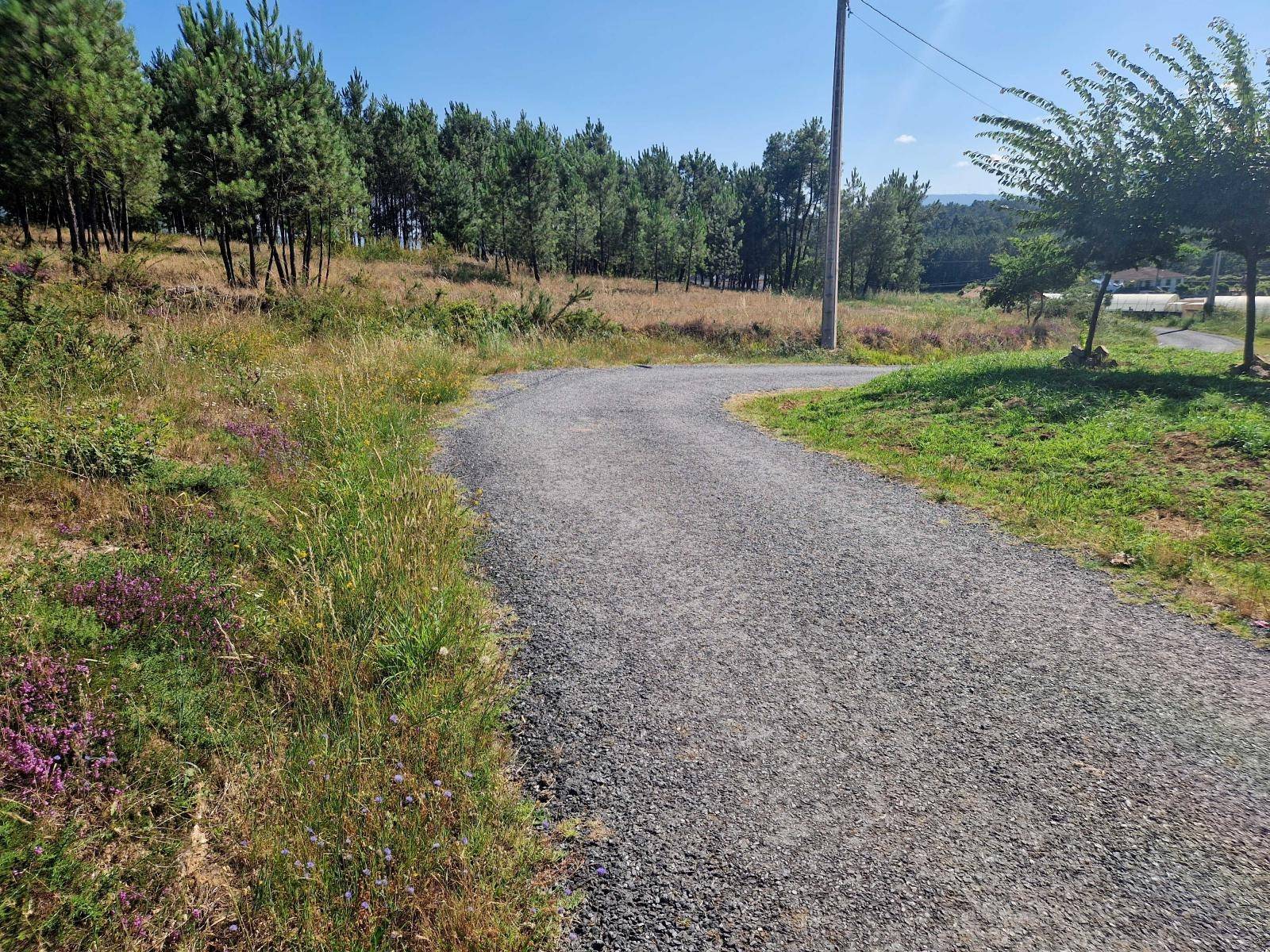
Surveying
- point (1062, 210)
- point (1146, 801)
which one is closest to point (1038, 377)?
point (1062, 210)

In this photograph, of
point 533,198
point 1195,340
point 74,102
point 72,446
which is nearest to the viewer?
point 72,446

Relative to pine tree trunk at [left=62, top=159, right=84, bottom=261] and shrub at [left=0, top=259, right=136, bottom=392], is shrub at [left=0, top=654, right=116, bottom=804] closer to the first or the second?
shrub at [left=0, top=259, right=136, bottom=392]

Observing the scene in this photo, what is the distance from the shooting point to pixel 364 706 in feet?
9.55

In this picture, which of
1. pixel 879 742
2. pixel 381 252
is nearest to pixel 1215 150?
pixel 879 742

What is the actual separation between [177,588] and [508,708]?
6.40 feet

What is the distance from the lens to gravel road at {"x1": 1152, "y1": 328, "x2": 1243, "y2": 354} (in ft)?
101

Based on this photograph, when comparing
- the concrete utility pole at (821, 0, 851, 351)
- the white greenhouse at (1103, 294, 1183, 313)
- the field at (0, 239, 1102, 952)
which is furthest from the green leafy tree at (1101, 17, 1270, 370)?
the white greenhouse at (1103, 294, 1183, 313)

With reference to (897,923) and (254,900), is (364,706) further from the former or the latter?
(897,923)

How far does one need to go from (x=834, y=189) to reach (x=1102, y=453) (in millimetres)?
13082

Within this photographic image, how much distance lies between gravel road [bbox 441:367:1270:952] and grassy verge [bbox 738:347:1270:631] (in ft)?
1.92

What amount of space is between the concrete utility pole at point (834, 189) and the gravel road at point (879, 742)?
14583mm

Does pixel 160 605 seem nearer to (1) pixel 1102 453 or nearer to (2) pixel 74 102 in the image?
(1) pixel 1102 453

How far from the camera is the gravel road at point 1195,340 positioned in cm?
3077

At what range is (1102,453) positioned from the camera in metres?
6.75
